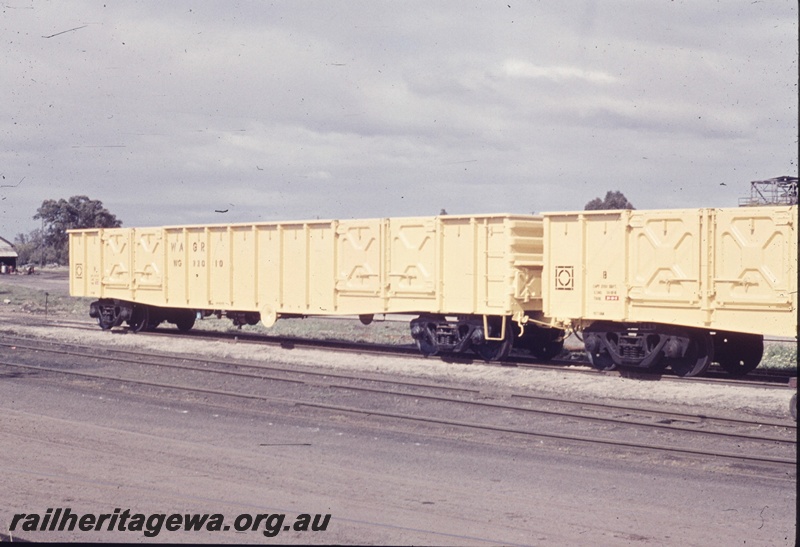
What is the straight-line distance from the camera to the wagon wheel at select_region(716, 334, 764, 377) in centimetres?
1819

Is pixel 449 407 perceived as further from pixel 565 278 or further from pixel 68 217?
pixel 68 217

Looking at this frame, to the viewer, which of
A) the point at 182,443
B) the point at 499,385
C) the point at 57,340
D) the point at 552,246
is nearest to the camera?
the point at 182,443

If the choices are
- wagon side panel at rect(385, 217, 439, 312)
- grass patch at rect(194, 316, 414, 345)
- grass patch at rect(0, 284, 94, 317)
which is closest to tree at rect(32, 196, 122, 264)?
grass patch at rect(0, 284, 94, 317)

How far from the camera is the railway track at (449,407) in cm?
1159

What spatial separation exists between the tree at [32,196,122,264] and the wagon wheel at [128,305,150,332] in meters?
60.3

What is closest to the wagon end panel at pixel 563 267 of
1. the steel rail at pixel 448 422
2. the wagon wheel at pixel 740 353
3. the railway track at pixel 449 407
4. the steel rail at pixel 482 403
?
the wagon wheel at pixel 740 353

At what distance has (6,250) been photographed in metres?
107

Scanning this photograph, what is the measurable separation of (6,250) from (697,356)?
340ft

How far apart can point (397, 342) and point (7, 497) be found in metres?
19.0

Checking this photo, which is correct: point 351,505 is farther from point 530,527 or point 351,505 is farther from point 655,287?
point 655,287

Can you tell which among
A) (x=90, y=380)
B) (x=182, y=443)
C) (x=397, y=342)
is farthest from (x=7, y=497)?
(x=397, y=342)

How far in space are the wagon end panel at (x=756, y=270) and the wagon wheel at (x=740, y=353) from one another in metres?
1.69

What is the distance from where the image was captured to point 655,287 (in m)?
17.6

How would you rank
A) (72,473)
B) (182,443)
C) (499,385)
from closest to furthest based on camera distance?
(72,473)
(182,443)
(499,385)
